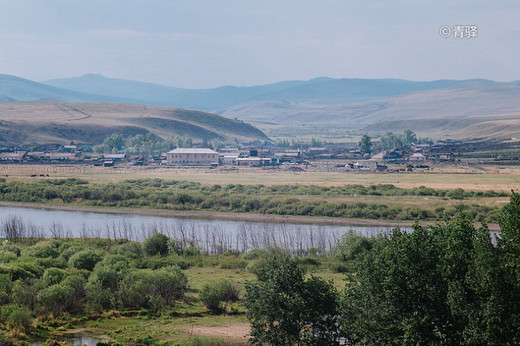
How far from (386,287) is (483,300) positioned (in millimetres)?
2659

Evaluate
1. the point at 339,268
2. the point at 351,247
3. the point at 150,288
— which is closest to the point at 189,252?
the point at 339,268

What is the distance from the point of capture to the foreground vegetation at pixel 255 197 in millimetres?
Answer: 54062

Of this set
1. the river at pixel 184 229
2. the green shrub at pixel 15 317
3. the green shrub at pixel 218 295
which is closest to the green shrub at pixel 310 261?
the river at pixel 184 229

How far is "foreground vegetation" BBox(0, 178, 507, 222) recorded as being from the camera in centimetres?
5406

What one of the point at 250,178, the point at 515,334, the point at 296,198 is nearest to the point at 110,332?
the point at 515,334

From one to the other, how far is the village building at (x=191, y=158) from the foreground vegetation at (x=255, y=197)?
3643 cm

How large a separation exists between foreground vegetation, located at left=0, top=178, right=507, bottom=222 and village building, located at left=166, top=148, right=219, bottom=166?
3643cm

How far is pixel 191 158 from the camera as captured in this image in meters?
112

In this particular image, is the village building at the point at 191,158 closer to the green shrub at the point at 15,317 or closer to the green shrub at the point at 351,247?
the green shrub at the point at 351,247

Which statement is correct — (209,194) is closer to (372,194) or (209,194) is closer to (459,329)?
(372,194)

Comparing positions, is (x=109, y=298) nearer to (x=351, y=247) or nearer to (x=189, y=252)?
(x=189, y=252)

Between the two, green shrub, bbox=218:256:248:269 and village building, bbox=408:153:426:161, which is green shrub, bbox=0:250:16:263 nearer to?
green shrub, bbox=218:256:248:269

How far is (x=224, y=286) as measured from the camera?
87.9 ft

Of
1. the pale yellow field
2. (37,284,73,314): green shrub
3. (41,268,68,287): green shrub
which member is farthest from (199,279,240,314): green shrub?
the pale yellow field
